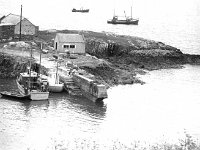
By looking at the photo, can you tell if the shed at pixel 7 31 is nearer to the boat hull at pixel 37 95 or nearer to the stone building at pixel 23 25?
the stone building at pixel 23 25

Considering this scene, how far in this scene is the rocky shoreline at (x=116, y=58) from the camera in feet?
212

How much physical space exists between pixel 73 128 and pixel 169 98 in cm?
1847

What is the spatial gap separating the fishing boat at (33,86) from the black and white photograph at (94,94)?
0.11 metres

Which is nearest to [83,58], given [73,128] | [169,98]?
[169,98]

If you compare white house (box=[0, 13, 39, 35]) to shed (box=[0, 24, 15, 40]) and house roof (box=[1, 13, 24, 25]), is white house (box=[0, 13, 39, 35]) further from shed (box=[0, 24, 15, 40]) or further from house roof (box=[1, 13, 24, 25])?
shed (box=[0, 24, 15, 40])

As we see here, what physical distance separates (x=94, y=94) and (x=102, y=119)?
273 inches

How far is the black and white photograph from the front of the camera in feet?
136

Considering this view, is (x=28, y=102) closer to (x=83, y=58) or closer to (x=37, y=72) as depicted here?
(x=37, y=72)

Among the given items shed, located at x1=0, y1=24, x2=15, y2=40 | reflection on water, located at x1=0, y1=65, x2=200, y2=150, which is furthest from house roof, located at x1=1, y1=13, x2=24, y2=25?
reflection on water, located at x1=0, y1=65, x2=200, y2=150

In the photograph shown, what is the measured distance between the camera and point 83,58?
70.2 meters

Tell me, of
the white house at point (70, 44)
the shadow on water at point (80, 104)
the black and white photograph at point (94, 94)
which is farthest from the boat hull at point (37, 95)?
the white house at point (70, 44)

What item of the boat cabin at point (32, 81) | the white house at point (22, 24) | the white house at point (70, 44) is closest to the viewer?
the boat cabin at point (32, 81)

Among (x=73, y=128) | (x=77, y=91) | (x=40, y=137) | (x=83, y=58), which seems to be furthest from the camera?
(x=83, y=58)

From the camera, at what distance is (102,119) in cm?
4812
